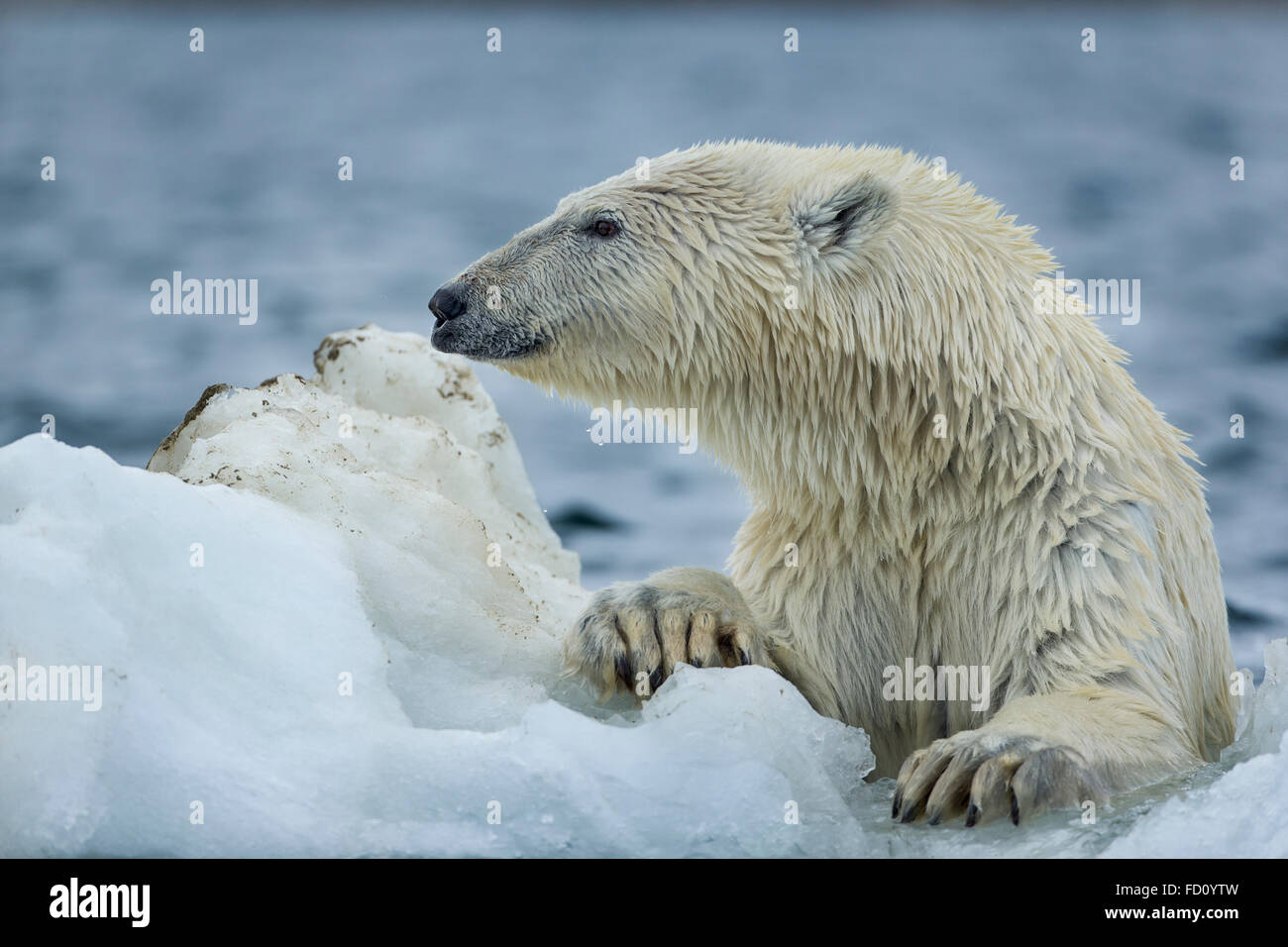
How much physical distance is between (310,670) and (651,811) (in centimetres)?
95

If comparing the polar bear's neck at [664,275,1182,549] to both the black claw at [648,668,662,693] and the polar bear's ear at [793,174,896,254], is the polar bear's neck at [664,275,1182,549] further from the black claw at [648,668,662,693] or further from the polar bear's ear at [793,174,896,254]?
the black claw at [648,668,662,693]

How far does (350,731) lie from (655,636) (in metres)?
0.94

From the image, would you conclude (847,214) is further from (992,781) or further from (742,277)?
(992,781)

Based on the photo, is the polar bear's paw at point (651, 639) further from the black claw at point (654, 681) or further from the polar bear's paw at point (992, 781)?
the polar bear's paw at point (992, 781)

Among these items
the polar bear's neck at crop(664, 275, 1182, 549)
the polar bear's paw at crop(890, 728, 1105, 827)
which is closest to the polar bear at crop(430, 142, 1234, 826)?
the polar bear's neck at crop(664, 275, 1182, 549)

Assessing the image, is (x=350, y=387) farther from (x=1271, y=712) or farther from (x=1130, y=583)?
(x=1271, y=712)

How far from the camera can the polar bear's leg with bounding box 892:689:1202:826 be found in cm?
350

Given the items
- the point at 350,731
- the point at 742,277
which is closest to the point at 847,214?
the point at 742,277

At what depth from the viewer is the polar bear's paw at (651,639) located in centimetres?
408

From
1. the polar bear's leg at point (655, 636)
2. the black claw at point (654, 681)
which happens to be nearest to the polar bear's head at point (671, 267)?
the polar bear's leg at point (655, 636)

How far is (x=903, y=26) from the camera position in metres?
40.1
